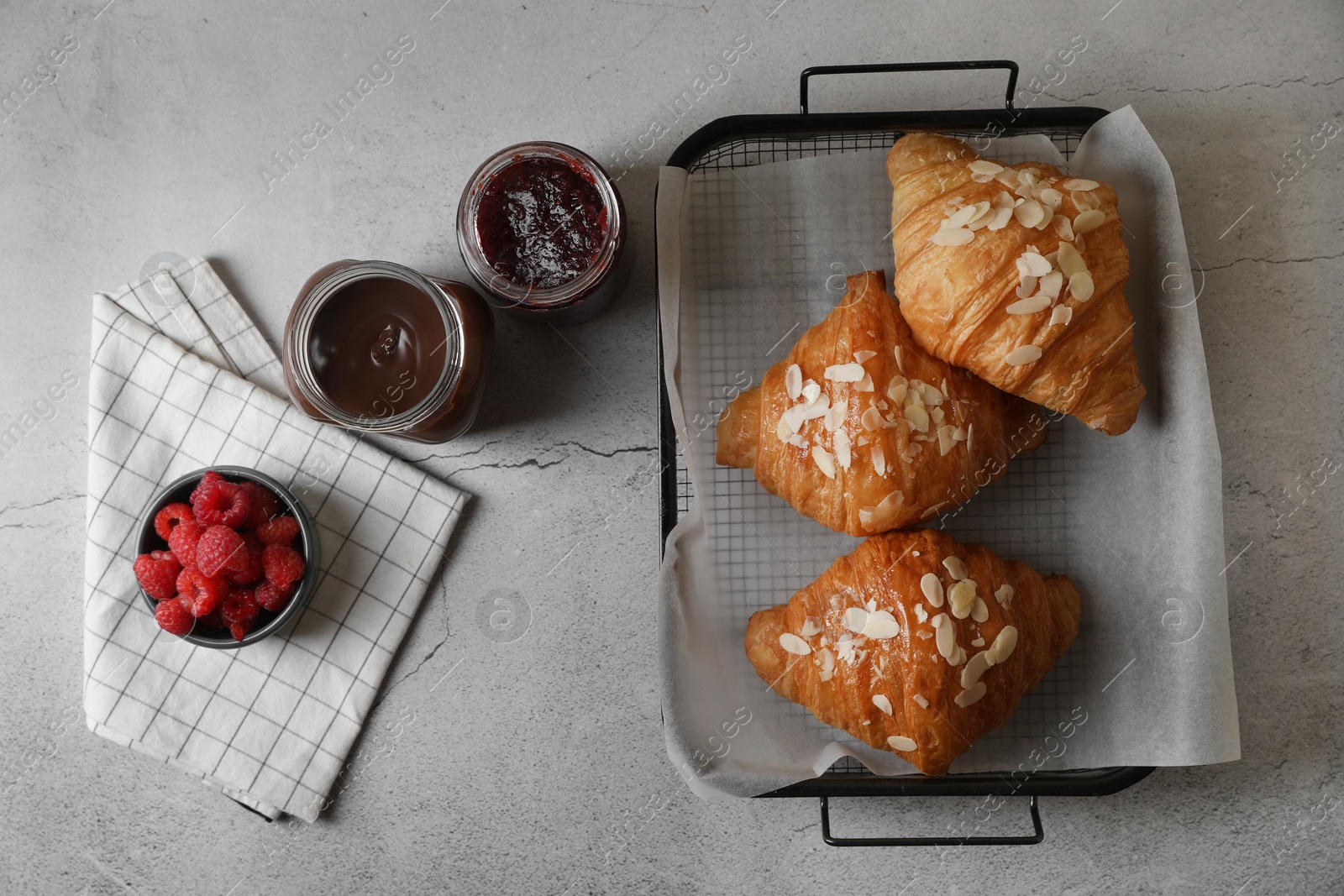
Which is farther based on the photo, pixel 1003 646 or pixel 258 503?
pixel 258 503

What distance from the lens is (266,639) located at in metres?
1.83

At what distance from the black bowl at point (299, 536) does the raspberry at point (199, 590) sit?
8cm

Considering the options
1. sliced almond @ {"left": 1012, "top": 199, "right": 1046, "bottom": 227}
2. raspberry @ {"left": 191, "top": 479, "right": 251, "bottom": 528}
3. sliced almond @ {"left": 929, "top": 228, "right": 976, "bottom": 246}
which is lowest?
sliced almond @ {"left": 1012, "top": 199, "right": 1046, "bottom": 227}

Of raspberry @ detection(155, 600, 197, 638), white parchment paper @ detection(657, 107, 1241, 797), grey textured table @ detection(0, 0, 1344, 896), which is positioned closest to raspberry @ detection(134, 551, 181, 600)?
raspberry @ detection(155, 600, 197, 638)

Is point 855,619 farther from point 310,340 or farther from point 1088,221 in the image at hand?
point 310,340

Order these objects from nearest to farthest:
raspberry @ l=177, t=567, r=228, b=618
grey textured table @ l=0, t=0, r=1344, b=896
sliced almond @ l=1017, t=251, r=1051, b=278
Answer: sliced almond @ l=1017, t=251, r=1051, b=278 < raspberry @ l=177, t=567, r=228, b=618 < grey textured table @ l=0, t=0, r=1344, b=896

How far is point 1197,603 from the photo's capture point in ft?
5.12

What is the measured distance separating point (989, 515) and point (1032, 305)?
19.7 inches

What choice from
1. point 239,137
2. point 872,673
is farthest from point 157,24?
point 872,673

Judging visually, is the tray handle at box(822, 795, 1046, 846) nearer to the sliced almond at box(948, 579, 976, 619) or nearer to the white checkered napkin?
the sliced almond at box(948, 579, 976, 619)

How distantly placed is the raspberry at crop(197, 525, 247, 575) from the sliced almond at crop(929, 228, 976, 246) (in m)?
1.47

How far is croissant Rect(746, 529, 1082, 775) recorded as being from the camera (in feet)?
4.87

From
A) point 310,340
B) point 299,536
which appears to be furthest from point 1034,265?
point 299,536

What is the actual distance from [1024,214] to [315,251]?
153cm
